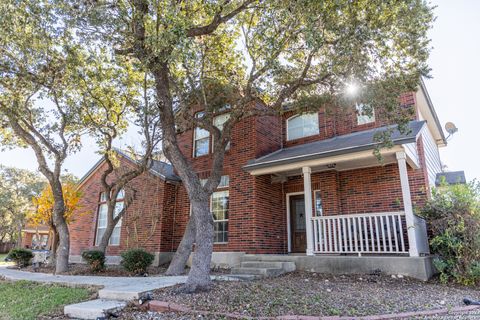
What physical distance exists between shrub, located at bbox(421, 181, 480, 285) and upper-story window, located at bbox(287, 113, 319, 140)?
4954 millimetres

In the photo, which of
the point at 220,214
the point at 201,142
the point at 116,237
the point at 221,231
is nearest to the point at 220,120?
the point at 201,142

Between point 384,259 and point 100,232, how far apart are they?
40.8 feet

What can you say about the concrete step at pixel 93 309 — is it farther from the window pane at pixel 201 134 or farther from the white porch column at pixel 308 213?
the window pane at pixel 201 134

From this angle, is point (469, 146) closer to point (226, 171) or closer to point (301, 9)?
point (226, 171)

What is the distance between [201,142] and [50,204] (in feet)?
25.7

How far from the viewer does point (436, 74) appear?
301 inches

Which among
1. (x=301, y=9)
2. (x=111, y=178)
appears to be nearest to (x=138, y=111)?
(x=111, y=178)

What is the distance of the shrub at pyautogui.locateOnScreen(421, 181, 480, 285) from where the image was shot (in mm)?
7176

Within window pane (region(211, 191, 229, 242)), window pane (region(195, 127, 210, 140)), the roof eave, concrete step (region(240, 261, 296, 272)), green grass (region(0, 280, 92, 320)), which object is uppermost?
window pane (region(195, 127, 210, 140))

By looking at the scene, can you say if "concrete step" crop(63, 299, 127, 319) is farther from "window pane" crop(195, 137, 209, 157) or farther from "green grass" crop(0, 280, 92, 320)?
"window pane" crop(195, 137, 209, 157)

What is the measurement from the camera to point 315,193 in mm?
10734

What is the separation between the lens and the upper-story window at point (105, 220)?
13.8m

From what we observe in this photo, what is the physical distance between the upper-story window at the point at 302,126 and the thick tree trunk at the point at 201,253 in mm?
6617

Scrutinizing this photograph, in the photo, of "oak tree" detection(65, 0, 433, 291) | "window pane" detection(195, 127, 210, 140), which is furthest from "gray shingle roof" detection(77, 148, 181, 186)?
A: "oak tree" detection(65, 0, 433, 291)
